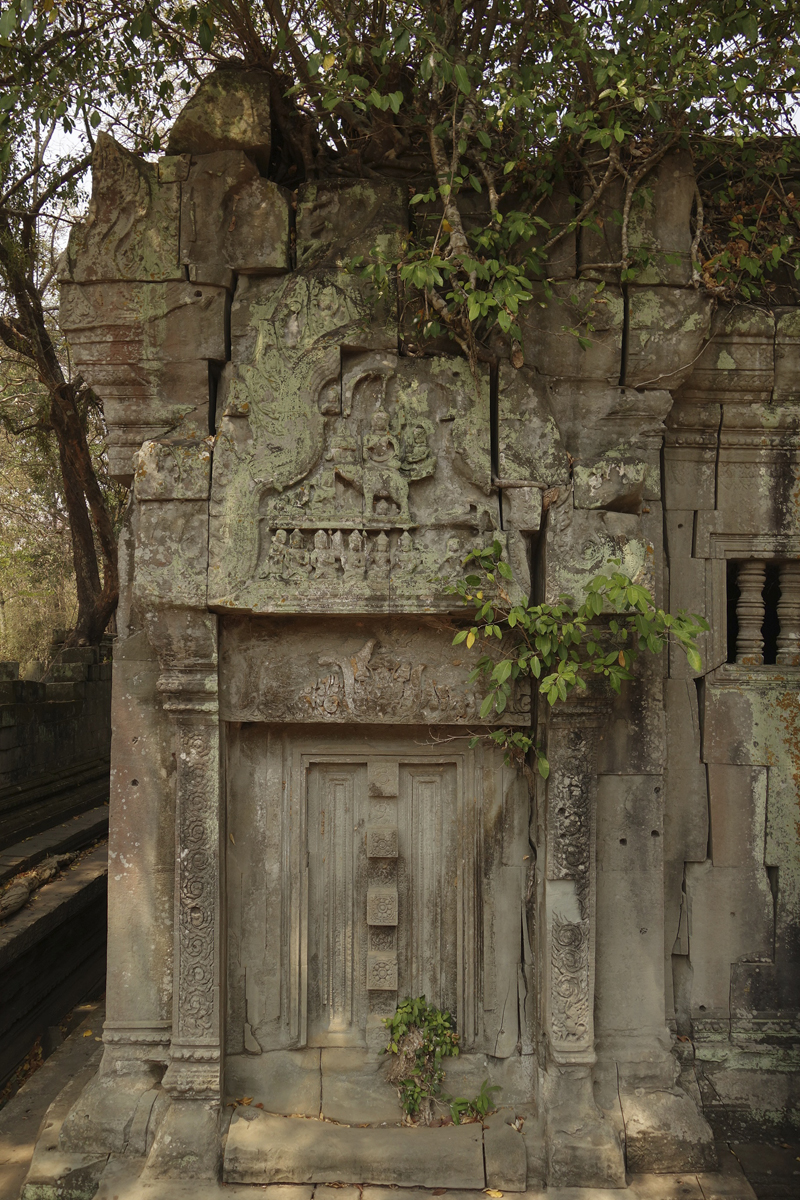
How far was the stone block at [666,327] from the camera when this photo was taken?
13.5 feet

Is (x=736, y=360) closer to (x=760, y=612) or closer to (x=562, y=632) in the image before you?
(x=760, y=612)

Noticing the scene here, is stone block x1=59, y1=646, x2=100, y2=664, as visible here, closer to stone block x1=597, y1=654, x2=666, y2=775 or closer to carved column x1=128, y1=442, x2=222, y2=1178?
carved column x1=128, y1=442, x2=222, y2=1178

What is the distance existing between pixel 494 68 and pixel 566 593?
2.66 meters

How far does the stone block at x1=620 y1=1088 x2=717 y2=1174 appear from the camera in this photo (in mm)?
3875

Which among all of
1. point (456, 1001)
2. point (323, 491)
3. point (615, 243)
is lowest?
point (456, 1001)

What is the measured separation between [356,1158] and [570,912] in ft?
4.49

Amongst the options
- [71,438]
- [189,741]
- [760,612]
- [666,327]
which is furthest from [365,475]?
[71,438]

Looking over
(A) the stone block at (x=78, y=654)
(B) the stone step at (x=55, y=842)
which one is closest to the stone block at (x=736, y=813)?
(B) the stone step at (x=55, y=842)

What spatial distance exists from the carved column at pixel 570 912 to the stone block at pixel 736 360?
1.67 meters

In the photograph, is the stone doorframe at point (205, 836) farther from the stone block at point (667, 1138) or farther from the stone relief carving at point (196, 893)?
the stone block at point (667, 1138)

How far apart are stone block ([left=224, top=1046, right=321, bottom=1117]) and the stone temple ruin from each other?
1 centimetres

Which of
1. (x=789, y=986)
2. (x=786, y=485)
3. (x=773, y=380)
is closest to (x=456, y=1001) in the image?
→ (x=789, y=986)

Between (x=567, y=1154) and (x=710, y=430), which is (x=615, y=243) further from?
(x=567, y=1154)

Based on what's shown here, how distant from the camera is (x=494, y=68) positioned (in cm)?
444
